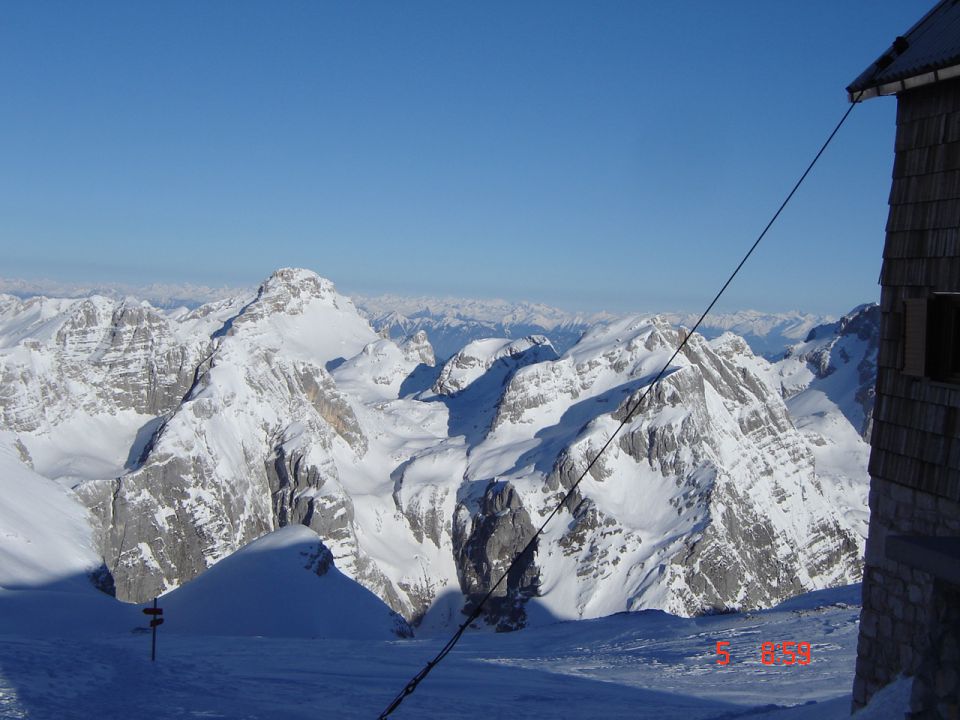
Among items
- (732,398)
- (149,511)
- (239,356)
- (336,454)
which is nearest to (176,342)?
(239,356)

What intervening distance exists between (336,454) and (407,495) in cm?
1557

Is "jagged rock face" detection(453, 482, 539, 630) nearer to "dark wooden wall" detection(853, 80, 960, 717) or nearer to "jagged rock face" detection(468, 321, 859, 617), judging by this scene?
"jagged rock face" detection(468, 321, 859, 617)

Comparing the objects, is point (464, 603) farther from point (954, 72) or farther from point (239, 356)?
point (954, 72)

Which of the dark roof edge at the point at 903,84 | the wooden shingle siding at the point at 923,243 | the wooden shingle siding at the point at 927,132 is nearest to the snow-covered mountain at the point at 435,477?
the wooden shingle siding at the point at 923,243

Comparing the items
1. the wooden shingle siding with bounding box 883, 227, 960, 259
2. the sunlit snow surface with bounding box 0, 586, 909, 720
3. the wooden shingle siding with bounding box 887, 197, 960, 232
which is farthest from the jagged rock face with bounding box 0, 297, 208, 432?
the wooden shingle siding with bounding box 887, 197, 960, 232

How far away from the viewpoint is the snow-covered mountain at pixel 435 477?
414ft

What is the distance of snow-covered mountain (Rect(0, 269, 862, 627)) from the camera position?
126 m

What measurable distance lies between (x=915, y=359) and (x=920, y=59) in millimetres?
4151

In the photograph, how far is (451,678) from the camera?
22156 millimetres

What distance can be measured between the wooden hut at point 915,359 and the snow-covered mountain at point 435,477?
110726 millimetres

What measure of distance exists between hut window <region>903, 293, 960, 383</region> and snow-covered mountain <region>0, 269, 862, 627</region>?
112 m

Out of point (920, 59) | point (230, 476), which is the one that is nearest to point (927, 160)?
point (920, 59)
